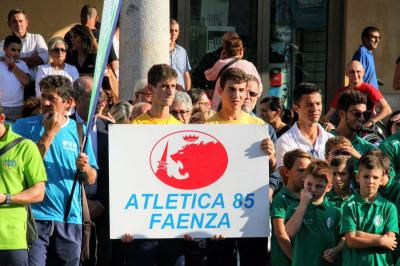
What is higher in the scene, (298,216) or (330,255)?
(298,216)

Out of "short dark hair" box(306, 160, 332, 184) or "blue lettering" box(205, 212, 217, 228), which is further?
"blue lettering" box(205, 212, 217, 228)

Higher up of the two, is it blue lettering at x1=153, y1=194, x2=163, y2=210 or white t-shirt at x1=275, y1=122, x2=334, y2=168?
white t-shirt at x1=275, y1=122, x2=334, y2=168

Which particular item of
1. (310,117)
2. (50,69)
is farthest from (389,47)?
(310,117)

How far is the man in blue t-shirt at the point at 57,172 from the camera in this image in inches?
327

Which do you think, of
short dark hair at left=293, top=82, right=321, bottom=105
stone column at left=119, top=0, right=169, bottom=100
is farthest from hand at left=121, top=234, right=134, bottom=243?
stone column at left=119, top=0, right=169, bottom=100

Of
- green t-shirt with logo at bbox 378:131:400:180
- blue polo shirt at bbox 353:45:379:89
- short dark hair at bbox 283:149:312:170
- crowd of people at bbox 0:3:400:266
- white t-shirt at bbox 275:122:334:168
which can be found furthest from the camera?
blue polo shirt at bbox 353:45:379:89

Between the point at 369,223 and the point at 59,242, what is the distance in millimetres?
2223

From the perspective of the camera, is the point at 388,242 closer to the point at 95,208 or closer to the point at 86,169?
the point at 86,169

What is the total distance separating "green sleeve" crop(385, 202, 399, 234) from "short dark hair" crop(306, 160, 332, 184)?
0.48 meters

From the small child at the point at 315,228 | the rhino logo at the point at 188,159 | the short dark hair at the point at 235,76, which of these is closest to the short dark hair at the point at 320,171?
the small child at the point at 315,228

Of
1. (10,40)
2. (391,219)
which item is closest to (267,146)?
(391,219)

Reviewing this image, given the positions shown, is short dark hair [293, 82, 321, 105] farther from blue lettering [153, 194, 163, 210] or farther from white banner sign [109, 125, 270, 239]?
blue lettering [153, 194, 163, 210]

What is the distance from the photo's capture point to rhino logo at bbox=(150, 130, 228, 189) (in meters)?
8.29

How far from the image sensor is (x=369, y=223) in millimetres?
8211
